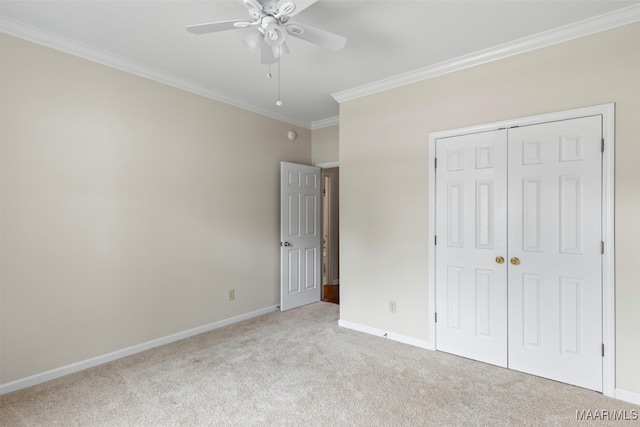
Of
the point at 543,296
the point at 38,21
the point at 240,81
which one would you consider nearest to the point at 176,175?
the point at 240,81

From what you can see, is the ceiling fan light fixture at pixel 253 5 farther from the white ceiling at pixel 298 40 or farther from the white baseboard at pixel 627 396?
the white baseboard at pixel 627 396

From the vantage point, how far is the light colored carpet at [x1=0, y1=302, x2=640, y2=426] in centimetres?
210

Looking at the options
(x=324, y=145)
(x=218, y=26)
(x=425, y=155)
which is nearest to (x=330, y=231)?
(x=324, y=145)

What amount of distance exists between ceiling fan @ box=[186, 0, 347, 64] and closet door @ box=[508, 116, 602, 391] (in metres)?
1.82

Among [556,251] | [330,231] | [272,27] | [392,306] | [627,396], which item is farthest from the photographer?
[330,231]

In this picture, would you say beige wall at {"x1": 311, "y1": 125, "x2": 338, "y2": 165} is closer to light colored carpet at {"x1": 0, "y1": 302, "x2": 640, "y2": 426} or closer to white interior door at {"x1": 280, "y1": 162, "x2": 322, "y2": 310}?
white interior door at {"x1": 280, "y1": 162, "x2": 322, "y2": 310}

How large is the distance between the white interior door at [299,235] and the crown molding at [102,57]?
1.24 m

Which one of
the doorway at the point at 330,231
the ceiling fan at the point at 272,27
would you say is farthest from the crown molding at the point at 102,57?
the doorway at the point at 330,231

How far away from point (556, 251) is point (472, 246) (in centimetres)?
61

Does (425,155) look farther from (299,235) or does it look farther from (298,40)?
(299,235)

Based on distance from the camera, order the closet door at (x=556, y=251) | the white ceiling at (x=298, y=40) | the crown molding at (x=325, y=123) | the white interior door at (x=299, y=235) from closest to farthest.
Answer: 1. the white ceiling at (x=298, y=40)
2. the closet door at (x=556, y=251)
3. the white interior door at (x=299, y=235)
4. the crown molding at (x=325, y=123)

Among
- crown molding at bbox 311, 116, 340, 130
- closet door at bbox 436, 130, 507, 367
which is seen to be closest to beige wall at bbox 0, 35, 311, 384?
crown molding at bbox 311, 116, 340, 130

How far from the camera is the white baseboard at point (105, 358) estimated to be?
8.05 ft

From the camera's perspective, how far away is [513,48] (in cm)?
269
